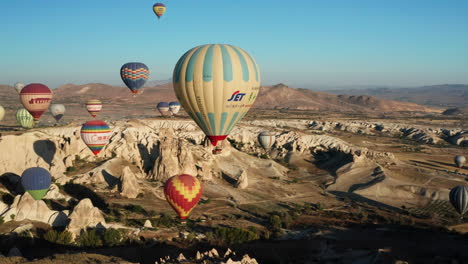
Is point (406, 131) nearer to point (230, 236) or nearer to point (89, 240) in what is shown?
point (230, 236)

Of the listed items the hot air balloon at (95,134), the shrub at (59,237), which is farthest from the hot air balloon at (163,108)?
the shrub at (59,237)

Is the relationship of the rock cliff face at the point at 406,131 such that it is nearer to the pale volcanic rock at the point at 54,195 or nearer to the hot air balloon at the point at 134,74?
the hot air balloon at the point at 134,74

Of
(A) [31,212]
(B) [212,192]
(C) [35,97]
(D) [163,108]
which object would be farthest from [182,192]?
(D) [163,108]

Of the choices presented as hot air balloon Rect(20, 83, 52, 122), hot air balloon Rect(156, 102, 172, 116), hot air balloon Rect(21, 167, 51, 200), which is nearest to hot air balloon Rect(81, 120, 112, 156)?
hot air balloon Rect(21, 167, 51, 200)

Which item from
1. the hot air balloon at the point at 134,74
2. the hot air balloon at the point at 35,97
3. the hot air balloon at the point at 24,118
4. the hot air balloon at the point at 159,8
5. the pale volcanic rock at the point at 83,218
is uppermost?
the hot air balloon at the point at 159,8

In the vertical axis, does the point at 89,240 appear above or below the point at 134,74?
below

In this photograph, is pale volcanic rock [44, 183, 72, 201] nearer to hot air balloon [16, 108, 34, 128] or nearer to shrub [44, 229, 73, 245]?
shrub [44, 229, 73, 245]

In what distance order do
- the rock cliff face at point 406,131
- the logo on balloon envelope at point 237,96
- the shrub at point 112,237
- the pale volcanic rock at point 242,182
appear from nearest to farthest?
the shrub at point 112,237 → the logo on balloon envelope at point 237,96 → the pale volcanic rock at point 242,182 → the rock cliff face at point 406,131
